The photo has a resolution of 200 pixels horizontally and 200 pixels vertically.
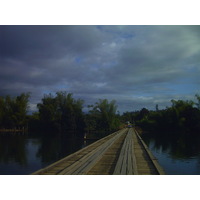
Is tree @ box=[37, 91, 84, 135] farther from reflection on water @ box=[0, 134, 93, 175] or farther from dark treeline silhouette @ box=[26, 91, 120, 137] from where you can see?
reflection on water @ box=[0, 134, 93, 175]

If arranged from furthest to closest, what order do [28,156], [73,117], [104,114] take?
[73,117]
[104,114]
[28,156]

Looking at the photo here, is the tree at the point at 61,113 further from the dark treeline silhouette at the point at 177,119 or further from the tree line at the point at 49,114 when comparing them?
the dark treeline silhouette at the point at 177,119

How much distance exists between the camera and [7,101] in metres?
33.2

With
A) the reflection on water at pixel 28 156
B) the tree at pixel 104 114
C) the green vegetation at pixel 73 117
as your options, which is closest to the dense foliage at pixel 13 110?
the green vegetation at pixel 73 117

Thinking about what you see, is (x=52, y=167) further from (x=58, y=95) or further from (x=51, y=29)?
(x=58, y=95)

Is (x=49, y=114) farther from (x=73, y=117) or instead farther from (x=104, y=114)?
(x=104, y=114)

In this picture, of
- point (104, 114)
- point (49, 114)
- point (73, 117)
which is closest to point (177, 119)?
point (104, 114)

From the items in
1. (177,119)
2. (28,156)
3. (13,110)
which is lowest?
(28,156)

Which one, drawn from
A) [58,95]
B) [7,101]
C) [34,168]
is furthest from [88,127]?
[34,168]

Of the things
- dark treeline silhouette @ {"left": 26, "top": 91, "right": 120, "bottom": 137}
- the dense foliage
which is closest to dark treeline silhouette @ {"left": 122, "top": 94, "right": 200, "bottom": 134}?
dark treeline silhouette @ {"left": 26, "top": 91, "right": 120, "bottom": 137}

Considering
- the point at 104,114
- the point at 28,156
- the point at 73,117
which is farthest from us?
the point at 73,117

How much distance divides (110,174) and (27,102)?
32088 millimetres

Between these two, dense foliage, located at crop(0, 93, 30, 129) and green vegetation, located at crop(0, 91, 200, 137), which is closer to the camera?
green vegetation, located at crop(0, 91, 200, 137)

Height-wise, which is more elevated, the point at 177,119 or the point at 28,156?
the point at 177,119
